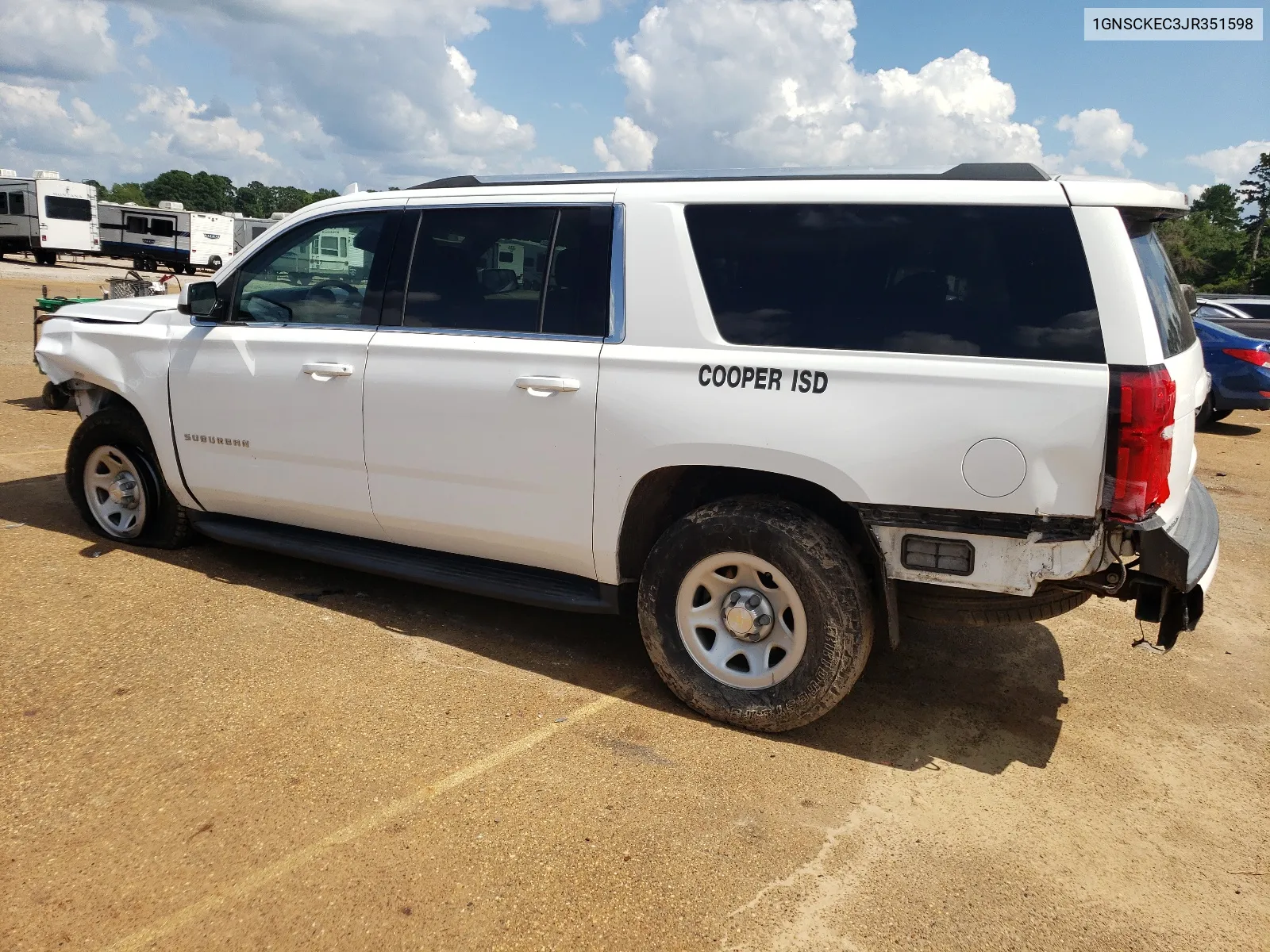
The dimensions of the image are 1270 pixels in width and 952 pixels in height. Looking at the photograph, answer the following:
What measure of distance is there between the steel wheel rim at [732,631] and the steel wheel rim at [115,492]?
334 cm

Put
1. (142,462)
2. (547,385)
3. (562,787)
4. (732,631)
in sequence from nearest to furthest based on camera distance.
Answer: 1. (562,787)
2. (732,631)
3. (547,385)
4. (142,462)

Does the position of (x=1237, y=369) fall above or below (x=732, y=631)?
above

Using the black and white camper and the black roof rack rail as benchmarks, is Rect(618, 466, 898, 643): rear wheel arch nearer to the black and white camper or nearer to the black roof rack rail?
the black roof rack rail

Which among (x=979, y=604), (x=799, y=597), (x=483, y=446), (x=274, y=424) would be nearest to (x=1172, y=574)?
(x=979, y=604)

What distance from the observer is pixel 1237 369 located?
1125 centimetres

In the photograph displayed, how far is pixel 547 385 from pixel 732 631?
121 cm

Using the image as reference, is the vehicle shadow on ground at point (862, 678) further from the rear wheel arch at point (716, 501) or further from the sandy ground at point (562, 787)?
the rear wheel arch at point (716, 501)

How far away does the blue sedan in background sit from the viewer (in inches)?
440

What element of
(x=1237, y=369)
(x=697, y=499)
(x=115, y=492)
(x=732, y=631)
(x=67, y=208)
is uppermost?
(x=67, y=208)

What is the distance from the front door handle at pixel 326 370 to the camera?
171 inches

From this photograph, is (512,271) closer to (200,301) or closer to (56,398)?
(200,301)

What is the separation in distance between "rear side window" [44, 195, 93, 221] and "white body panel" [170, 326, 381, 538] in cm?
3713

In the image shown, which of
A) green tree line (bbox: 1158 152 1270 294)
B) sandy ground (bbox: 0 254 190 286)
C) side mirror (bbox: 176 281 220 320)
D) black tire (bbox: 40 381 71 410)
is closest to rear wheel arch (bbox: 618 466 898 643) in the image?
side mirror (bbox: 176 281 220 320)

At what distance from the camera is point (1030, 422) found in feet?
10.1
